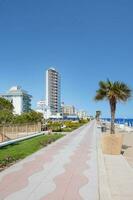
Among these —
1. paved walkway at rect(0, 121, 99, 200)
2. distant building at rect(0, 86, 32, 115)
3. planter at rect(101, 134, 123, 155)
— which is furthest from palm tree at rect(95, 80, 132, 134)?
distant building at rect(0, 86, 32, 115)

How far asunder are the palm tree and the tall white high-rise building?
15893cm

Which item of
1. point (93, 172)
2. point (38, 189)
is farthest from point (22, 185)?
point (93, 172)

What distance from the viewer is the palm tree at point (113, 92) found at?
20484 millimetres

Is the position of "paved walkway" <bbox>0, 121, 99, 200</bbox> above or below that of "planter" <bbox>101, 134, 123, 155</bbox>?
below

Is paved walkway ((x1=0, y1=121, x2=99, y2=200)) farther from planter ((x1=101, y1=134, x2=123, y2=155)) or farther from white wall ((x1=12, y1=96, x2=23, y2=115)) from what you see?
white wall ((x1=12, y1=96, x2=23, y2=115))

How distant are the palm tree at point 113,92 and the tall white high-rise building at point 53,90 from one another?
158932 millimetres

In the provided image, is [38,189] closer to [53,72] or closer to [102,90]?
[102,90]

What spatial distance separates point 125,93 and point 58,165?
9071mm

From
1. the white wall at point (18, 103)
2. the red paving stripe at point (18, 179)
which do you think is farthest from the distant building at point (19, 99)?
the red paving stripe at point (18, 179)

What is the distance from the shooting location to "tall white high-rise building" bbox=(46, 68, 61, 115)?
18162 cm

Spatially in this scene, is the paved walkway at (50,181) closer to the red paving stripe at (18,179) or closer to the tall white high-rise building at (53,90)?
the red paving stripe at (18,179)

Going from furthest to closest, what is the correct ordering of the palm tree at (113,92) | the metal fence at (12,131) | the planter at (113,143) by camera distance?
the metal fence at (12,131) → the palm tree at (113,92) → the planter at (113,143)

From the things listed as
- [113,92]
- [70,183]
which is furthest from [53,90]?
[70,183]

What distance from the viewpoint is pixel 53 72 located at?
188625 mm
